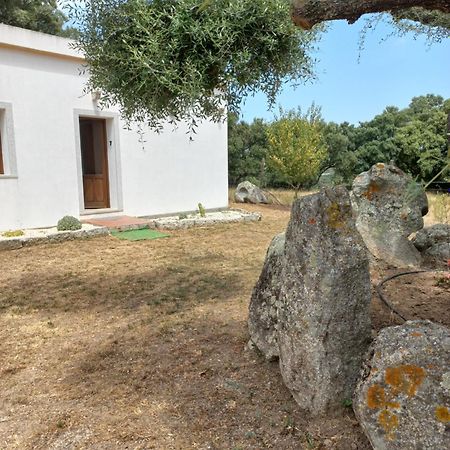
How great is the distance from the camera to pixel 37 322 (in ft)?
14.0

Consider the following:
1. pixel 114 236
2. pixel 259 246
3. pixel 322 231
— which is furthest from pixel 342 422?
pixel 114 236

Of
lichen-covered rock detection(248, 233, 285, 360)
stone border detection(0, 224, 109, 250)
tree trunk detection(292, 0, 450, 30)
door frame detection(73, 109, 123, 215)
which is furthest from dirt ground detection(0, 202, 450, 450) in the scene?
door frame detection(73, 109, 123, 215)

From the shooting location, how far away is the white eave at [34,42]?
8.39m

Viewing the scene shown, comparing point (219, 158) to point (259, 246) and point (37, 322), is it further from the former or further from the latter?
point (37, 322)

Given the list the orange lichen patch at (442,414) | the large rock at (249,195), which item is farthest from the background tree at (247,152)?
A: the orange lichen patch at (442,414)

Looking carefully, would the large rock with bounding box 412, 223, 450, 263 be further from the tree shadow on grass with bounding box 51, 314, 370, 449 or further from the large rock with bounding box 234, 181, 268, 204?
the large rock with bounding box 234, 181, 268, 204

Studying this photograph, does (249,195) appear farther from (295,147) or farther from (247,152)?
(247,152)

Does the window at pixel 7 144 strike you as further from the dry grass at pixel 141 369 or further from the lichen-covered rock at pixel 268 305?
the lichen-covered rock at pixel 268 305

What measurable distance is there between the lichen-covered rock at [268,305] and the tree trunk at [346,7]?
63.1 inches

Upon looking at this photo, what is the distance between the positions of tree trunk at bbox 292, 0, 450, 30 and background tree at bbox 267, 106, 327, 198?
12.9m

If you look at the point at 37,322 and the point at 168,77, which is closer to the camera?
the point at 168,77

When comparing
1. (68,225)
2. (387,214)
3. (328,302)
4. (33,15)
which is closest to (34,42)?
(68,225)

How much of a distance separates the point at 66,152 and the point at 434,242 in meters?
8.03

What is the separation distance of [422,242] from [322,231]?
171 inches
